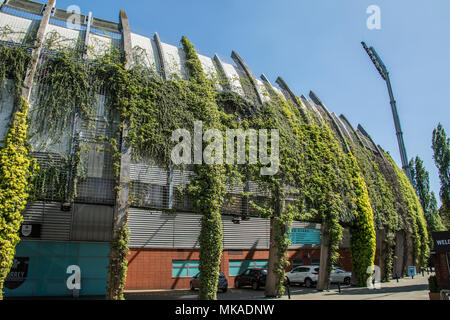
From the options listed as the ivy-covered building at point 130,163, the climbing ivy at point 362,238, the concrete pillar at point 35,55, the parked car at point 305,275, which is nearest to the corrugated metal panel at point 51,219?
the ivy-covered building at point 130,163

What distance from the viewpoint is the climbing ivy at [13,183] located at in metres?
10.4

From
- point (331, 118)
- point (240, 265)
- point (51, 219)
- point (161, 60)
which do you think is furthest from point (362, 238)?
point (51, 219)

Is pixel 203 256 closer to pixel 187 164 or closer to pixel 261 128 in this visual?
pixel 187 164

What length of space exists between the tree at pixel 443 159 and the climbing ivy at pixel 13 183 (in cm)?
3236

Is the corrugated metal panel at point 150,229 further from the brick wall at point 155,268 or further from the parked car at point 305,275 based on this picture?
the parked car at point 305,275

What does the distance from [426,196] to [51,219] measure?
44.0m

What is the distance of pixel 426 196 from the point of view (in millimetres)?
43750

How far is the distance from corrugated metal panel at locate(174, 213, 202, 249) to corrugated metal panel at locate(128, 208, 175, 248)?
13.3 inches

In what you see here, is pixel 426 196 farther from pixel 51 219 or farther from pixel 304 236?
pixel 51 219

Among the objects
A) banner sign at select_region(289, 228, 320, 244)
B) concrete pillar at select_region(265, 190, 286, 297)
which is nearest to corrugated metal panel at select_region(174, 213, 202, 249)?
concrete pillar at select_region(265, 190, 286, 297)
